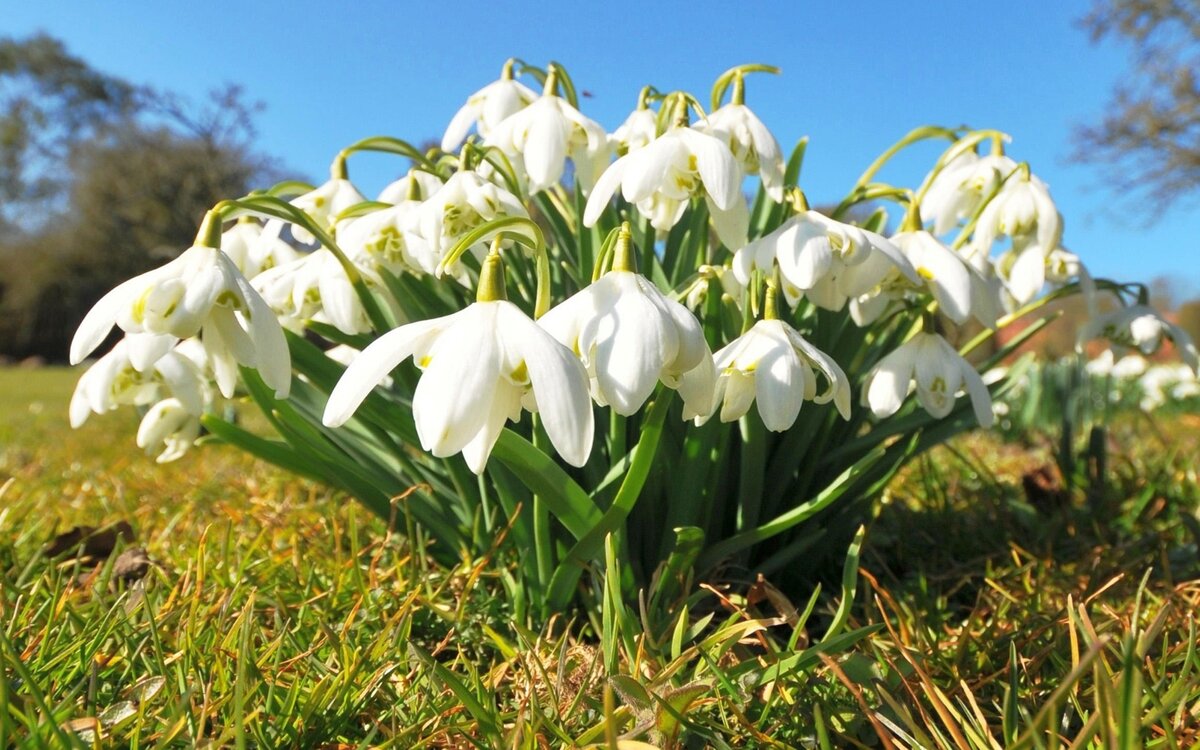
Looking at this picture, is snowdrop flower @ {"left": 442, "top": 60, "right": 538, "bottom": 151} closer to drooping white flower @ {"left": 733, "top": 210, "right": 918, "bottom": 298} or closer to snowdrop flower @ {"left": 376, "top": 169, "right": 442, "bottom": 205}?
snowdrop flower @ {"left": 376, "top": 169, "right": 442, "bottom": 205}

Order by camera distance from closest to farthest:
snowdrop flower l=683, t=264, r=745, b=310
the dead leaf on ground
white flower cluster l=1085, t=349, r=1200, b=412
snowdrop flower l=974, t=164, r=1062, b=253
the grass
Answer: the grass
snowdrop flower l=683, t=264, r=745, b=310
snowdrop flower l=974, t=164, r=1062, b=253
the dead leaf on ground
white flower cluster l=1085, t=349, r=1200, b=412

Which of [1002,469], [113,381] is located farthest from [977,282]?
[1002,469]

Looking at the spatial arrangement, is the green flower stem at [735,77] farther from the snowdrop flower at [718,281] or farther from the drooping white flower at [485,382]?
the drooping white flower at [485,382]

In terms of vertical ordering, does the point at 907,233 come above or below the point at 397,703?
above

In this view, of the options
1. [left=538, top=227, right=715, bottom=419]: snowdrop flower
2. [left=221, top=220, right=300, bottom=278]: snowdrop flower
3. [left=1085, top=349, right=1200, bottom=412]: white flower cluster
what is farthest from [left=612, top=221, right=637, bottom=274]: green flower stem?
[left=1085, top=349, right=1200, bottom=412]: white flower cluster

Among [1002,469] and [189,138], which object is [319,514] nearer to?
[1002,469]

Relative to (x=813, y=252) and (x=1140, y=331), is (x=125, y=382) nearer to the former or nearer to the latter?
(x=813, y=252)
